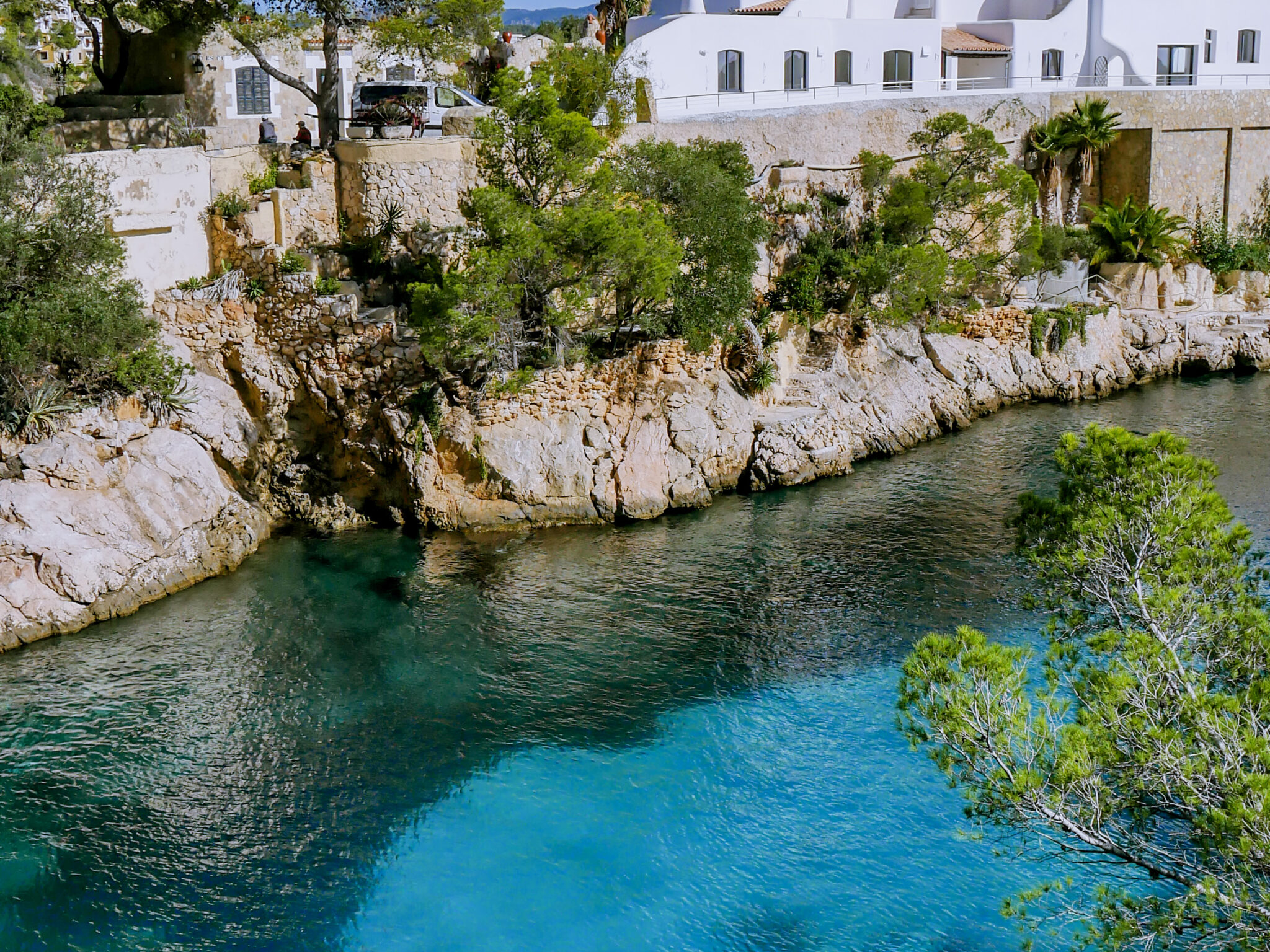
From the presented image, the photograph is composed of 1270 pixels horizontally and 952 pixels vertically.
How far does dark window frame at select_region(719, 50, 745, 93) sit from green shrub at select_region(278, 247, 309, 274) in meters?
16.5

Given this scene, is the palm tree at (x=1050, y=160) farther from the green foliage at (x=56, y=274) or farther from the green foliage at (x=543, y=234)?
the green foliage at (x=56, y=274)

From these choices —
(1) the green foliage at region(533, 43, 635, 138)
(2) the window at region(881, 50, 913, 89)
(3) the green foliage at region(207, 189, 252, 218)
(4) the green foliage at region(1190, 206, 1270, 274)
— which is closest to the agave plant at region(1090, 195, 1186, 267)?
(4) the green foliage at region(1190, 206, 1270, 274)

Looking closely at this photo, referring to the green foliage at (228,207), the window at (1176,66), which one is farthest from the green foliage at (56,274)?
the window at (1176,66)

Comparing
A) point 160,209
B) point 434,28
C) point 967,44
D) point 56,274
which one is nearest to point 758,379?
point 434,28

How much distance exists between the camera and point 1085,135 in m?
43.3

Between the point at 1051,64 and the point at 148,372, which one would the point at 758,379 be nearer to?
the point at 148,372

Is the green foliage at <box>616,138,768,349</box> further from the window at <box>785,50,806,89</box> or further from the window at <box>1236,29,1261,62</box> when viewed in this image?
the window at <box>1236,29,1261,62</box>

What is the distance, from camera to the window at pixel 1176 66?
158 ft

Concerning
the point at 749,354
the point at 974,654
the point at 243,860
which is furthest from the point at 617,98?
the point at 974,654

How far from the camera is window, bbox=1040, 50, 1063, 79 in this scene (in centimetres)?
4653

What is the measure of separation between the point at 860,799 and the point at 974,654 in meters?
6.98

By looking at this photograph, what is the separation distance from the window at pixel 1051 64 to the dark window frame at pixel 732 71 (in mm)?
13489

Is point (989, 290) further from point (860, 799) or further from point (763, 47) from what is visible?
point (860, 799)

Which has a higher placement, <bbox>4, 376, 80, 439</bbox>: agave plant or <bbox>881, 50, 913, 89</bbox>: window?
<bbox>881, 50, 913, 89</bbox>: window
